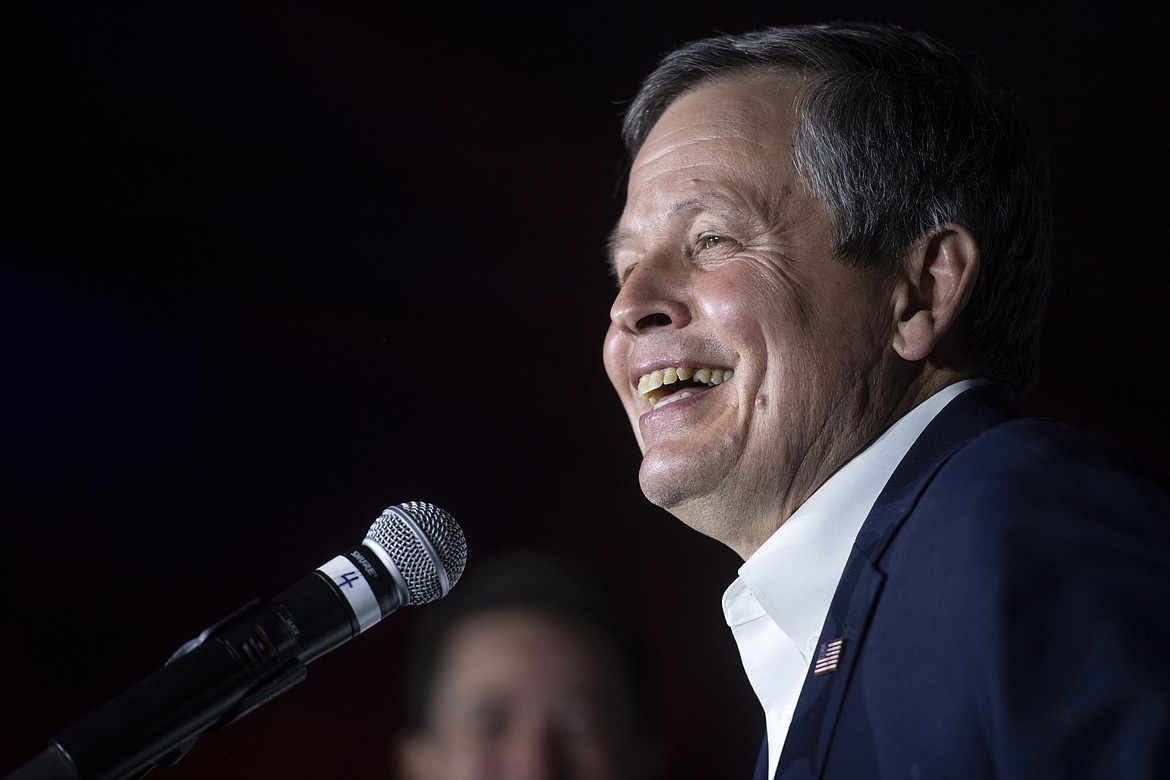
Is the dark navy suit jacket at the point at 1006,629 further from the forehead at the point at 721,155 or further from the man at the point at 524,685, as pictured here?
the man at the point at 524,685

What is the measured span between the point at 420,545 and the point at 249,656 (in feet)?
0.79

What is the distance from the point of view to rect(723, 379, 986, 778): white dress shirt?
1.48m

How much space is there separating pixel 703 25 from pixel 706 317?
98cm

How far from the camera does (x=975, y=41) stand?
231cm

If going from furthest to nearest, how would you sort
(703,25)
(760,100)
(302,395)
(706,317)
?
(302,395) < (703,25) < (760,100) < (706,317)

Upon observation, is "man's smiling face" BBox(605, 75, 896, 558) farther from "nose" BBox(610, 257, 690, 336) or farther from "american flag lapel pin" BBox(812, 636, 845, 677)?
"american flag lapel pin" BBox(812, 636, 845, 677)

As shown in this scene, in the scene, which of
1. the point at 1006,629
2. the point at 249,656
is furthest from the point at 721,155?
the point at 249,656

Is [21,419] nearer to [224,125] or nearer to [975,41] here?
[224,125]

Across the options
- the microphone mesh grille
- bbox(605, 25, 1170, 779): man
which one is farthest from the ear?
the microphone mesh grille

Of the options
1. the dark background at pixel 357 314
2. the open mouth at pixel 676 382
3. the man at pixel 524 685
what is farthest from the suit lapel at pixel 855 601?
the dark background at pixel 357 314

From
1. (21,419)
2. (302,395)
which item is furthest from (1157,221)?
(21,419)

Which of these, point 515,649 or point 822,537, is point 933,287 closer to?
point 822,537

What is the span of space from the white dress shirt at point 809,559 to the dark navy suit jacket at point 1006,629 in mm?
198

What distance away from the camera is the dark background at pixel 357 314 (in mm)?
2271
